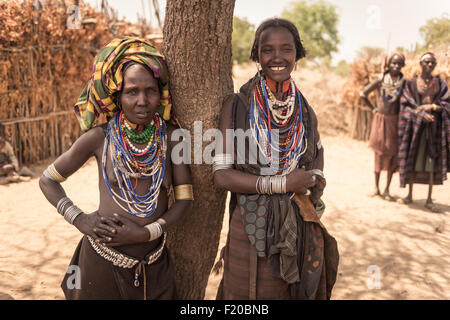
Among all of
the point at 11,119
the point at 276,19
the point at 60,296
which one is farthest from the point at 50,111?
the point at 276,19

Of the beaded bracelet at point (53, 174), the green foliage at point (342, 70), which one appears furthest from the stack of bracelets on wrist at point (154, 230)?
the green foliage at point (342, 70)

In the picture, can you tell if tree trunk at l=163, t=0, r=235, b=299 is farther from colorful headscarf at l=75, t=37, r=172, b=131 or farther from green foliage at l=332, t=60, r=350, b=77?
green foliage at l=332, t=60, r=350, b=77

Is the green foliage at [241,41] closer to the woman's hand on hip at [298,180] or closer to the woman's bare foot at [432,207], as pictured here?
the woman's bare foot at [432,207]

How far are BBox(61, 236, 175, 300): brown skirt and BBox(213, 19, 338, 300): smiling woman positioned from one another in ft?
1.26

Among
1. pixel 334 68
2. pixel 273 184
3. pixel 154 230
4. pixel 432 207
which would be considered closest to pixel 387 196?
pixel 432 207

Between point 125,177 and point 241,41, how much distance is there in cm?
2471

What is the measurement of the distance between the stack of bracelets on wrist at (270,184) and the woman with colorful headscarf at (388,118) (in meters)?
4.72

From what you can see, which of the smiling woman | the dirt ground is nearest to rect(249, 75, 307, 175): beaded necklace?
the smiling woman

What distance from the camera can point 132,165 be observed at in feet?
6.70

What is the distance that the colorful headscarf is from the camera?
1927 mm

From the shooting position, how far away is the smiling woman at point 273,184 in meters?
2.00

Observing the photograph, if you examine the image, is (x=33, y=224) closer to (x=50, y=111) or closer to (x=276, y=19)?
(x=50, y=111)

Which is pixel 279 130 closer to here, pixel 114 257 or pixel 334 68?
pixel 114 257

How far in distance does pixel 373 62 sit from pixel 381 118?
458cm
